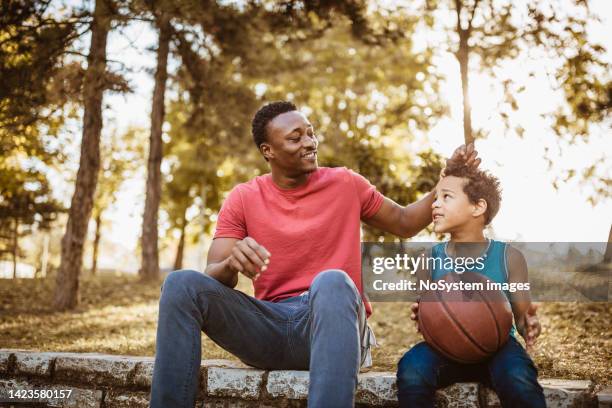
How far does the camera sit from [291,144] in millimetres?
3613

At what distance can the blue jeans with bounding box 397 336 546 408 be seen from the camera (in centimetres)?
256

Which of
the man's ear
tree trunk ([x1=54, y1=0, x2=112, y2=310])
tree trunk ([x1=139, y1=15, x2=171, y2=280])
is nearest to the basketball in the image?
the man's ear

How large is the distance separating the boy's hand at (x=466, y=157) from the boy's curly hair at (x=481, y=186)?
0.06ft

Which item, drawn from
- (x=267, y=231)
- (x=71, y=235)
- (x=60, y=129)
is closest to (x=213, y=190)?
(x=60, y=129)

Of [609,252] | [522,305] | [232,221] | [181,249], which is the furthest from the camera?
[181,249]

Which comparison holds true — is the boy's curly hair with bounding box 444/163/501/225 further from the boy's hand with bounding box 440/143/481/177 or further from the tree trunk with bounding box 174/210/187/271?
the tree trunk with bounding box 174/210/187/271

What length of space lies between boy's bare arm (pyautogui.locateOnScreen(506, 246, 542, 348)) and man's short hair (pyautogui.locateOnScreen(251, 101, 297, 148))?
1713 mm

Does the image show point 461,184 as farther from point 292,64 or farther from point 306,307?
point 292,64

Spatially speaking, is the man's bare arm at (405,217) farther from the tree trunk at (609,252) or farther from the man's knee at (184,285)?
the tree trunk at (609,252)

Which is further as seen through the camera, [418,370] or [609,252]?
[609,252]

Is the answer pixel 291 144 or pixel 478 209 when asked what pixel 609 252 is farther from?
pixel 291 144

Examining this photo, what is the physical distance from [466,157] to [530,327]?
3.20 feet

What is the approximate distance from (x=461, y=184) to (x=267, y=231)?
1137 millimetres

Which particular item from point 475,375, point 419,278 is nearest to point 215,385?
point 419,278
